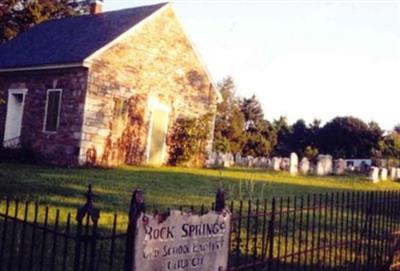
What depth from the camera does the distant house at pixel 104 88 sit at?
21.3m

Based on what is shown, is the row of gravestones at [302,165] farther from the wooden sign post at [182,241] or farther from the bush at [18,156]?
the wooden sign post at [182,241]

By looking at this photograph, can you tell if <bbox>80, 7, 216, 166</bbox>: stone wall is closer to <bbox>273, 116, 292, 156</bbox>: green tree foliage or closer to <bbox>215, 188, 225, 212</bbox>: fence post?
<bbox>215, 188, 225, 212</bbox>: fence post

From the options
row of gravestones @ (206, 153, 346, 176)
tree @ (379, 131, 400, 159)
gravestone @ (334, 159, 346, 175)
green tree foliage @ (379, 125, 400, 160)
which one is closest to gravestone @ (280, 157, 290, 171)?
row of gravestones @ (206, 153, 346, 176)

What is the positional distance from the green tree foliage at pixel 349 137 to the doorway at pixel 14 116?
45.5 m

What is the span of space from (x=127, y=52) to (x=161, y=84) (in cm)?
263

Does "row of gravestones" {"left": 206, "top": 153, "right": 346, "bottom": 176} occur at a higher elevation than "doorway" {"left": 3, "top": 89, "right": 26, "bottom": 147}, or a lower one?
lower

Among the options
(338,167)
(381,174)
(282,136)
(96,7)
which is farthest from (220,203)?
(282,136)

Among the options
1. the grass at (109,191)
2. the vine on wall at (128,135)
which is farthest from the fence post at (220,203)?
the vine on wall at (128,135)

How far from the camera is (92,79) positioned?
21125 mm

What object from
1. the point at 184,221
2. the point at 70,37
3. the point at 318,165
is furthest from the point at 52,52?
the point at 184,221

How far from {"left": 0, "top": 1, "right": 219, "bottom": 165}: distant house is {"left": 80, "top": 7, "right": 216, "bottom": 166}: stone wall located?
0.14 ft

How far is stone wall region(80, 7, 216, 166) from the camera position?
70.2 feet

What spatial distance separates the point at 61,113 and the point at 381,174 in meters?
20.4

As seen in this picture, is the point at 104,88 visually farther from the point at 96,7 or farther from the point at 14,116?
the point at 96,7
